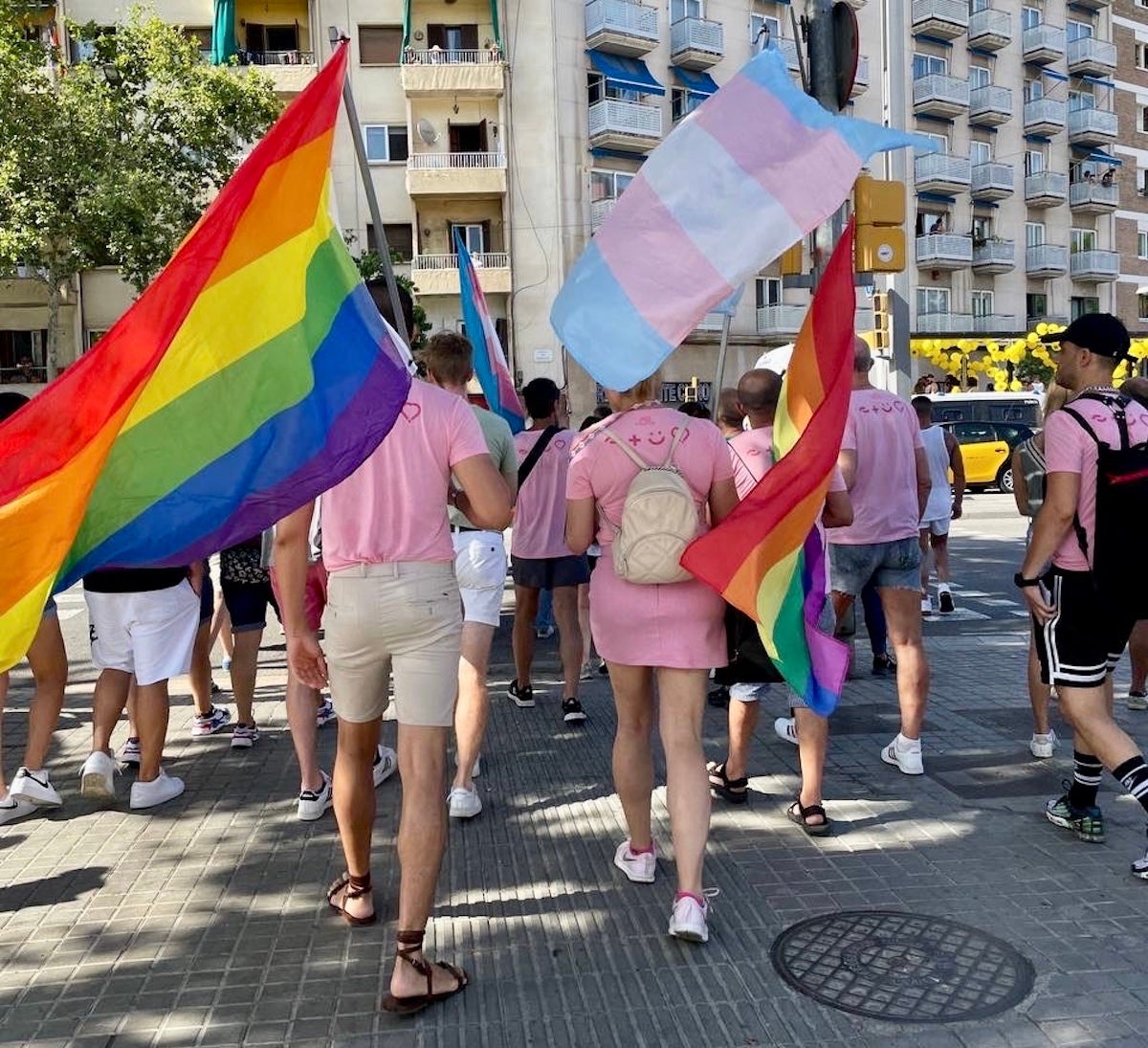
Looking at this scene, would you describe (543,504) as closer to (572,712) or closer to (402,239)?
(572,712)

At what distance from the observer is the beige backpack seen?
3.80m

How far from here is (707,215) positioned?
378 centimetres

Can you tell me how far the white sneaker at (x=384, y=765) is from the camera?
561cm

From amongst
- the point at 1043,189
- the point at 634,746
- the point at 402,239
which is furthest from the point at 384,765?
the point at 1043,189

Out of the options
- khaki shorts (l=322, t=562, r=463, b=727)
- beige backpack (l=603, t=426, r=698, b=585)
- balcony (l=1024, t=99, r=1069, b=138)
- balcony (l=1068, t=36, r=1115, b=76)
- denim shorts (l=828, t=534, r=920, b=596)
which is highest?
balcony (l=1068, t=36, r=1115, b=76)

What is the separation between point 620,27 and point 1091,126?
81.2 ft

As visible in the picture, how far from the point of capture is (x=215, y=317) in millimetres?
3275

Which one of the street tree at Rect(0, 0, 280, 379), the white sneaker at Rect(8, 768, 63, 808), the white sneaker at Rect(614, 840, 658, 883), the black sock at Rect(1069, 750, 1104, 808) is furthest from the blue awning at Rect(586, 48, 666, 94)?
the white sneaker at Rect(614, 840, 658, 883)

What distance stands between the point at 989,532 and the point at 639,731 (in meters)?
15.0

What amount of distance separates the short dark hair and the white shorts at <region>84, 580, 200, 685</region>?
7.91ft

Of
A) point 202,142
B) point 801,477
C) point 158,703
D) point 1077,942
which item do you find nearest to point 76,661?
point 158,703

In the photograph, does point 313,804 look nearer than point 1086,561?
No

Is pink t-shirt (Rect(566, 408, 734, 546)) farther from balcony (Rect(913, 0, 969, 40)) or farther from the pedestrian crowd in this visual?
balcony (Rect(913, 0, 969, 40))

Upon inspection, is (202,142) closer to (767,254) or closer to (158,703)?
(158,703)
